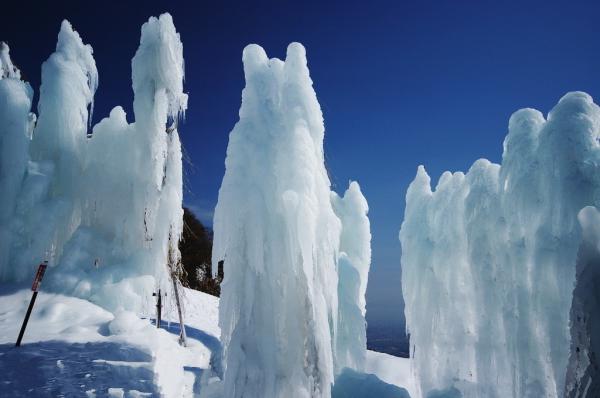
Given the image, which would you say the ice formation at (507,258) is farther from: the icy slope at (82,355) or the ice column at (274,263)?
the icy slope at (82,355)

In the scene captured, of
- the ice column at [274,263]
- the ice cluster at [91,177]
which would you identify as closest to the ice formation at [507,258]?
the ice column at [274,263]

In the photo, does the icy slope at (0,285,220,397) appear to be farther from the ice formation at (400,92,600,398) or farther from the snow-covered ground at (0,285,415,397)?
the ice formation at (400,92,600,398)

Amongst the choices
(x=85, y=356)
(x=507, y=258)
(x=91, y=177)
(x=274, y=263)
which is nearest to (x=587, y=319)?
(x=274, y=263)

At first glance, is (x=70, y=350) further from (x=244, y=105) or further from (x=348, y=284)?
(x=348, y=284)

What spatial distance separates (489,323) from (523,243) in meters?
2.53

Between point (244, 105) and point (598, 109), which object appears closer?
point (244, 105)

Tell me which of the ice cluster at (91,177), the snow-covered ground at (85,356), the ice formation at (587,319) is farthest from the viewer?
the ice cluster at (91,177)

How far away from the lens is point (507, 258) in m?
11.4

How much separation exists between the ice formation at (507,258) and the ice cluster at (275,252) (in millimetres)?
5726

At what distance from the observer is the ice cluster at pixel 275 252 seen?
625 centimetres

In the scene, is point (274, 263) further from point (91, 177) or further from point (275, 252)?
point (91, 177)

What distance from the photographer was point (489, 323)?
38.0 feet

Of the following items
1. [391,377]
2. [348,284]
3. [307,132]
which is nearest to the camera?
[307,132]

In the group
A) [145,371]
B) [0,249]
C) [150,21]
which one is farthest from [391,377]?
[150,21]
